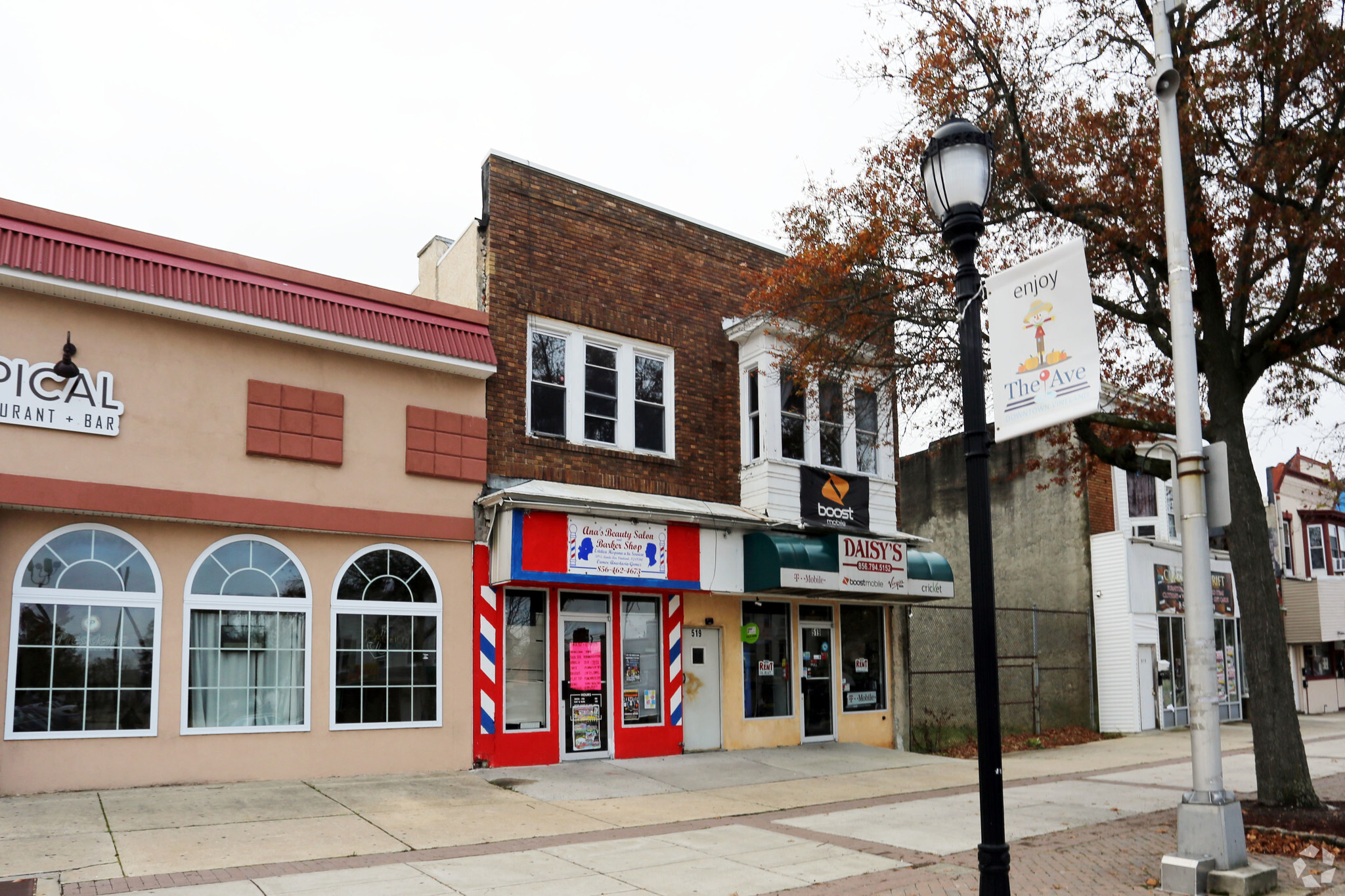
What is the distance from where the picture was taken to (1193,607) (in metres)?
7.97

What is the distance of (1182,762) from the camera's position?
16.8 m

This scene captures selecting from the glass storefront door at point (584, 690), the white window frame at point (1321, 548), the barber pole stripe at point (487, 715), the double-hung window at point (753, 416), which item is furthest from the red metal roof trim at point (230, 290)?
the white window frame at point (1321, 548)

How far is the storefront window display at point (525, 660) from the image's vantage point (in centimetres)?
1427

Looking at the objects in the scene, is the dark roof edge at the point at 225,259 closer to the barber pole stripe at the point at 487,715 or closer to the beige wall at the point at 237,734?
the beige wall at the point at 237,734

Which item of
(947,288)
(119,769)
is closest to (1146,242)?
(947,288)

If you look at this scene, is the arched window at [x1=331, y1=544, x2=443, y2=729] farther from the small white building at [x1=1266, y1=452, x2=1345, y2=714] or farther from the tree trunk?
the small white building at [x1=1266, y1=452, x2=1345, y2=714]

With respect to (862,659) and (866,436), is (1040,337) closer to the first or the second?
(866,436)

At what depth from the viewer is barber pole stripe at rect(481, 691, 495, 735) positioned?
45.5 ft

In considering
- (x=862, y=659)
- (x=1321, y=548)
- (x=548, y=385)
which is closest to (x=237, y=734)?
(x=548, y=385)

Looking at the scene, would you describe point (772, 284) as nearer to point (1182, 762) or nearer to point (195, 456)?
point (195, 456)

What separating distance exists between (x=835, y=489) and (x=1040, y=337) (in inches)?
455

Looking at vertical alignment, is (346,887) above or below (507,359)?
below

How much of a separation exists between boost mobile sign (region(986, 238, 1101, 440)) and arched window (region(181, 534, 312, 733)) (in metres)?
9.53

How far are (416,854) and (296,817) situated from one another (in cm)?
200
